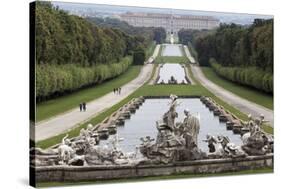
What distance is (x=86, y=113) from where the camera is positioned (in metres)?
13.0

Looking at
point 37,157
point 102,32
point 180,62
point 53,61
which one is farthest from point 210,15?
point 37,157

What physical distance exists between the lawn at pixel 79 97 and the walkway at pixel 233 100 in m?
1.30

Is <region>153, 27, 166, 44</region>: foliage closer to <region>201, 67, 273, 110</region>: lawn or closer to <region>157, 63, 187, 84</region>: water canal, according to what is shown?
<region>157, 63, 187, 84</region>: water canal

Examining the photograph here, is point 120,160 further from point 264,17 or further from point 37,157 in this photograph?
point 264,17

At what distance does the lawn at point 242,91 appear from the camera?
14.2 meters

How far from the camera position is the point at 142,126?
13.3m

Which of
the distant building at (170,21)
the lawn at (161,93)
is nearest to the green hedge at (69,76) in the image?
the lawn at (161,93)

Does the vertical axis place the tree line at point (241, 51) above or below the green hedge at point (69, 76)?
above

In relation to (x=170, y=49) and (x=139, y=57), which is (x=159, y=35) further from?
(x=139, y=57)

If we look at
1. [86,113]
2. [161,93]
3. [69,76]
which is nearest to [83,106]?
[86,113]

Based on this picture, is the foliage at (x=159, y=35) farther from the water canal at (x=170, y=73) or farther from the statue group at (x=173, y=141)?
the statue group at (x=173, y=141)

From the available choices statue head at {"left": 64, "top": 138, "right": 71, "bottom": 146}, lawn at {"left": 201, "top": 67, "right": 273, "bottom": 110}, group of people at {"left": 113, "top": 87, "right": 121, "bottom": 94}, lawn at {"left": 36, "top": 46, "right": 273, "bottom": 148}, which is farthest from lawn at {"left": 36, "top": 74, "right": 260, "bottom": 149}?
lawn at {"left": 201, "top": 67, "right": 273, "bottom": 110}

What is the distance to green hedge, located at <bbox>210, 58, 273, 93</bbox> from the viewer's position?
14.3 metres

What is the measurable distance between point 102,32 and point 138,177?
2.90 meters
